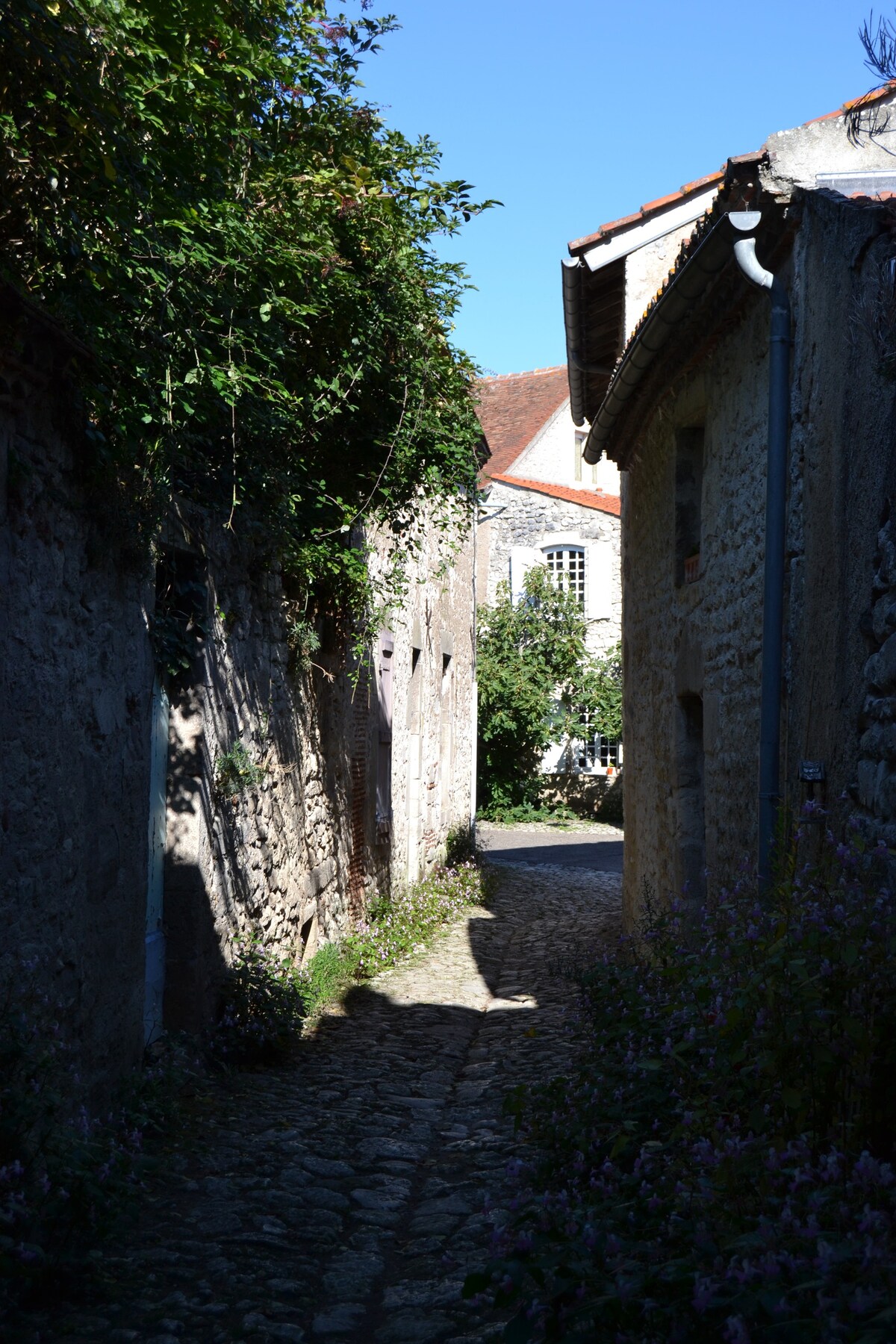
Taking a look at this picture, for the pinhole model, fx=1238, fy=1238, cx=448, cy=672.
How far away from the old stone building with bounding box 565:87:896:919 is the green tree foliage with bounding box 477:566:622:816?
47.7 feet

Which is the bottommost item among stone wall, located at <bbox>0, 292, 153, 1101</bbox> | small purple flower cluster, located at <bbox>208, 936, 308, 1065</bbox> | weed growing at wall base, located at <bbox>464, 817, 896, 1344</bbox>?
small purple flower cluster, located at <bbox>208, 936, 308, 1065</bbox>

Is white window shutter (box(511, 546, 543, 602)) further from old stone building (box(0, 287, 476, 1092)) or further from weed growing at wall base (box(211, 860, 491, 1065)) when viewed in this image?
old stone building (box(0, 287, 476, 1092))

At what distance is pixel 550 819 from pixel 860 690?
1945 centimetres

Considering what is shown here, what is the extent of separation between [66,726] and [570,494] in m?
21.2

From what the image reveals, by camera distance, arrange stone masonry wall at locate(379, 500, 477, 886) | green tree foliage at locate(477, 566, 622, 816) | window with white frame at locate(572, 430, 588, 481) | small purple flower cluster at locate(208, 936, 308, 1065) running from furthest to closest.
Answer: window with white frame at locate(572, 430, 588, 481) < green tree foliage at locate(477, 566, 622, 816) < stone masonry wall at locate(379, 500, 477, 886) < small purple flower cluster at locate(208, 936, 308, 1065)

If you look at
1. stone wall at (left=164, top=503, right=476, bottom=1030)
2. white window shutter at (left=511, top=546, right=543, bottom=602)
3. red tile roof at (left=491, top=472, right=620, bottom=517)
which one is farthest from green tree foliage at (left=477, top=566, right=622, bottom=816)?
stone wall at (left=164, top=503, right=476, bottom=1030)

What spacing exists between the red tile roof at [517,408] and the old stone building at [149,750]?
1726cm

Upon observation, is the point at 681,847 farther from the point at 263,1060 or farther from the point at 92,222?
the point at 92,222

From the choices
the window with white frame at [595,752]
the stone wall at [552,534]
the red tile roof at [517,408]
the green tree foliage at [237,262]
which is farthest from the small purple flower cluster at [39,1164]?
the red tile roof at [517,408]

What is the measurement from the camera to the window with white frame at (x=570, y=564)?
2477cm

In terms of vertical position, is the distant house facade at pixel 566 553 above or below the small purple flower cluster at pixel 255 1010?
above

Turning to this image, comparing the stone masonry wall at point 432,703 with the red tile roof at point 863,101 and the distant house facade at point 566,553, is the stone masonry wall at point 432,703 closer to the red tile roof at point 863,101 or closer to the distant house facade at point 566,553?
the red tile roof at point 863,101

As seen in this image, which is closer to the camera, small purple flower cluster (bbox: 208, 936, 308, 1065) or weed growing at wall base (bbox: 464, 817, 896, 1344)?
weed growing at wall base (bbox: 464, 817, 896, 1344)

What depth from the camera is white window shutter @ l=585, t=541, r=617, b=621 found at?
2456 centimetres
